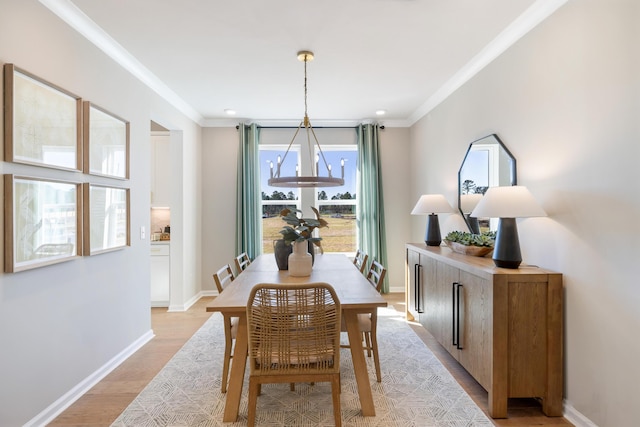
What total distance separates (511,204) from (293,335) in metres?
1.54

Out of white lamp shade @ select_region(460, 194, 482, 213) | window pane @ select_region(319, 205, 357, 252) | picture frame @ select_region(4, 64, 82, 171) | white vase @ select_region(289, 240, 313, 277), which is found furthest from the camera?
window pane @ select_region(319, 205, 357, 252)

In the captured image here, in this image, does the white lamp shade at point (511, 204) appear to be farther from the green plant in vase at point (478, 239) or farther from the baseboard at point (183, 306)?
the baseboard at point (183, 306)

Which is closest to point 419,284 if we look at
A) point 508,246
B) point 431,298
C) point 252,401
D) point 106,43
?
point 431,298

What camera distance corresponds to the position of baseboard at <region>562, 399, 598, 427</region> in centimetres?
188

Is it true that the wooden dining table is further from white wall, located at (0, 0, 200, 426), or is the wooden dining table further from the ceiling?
the ceiling

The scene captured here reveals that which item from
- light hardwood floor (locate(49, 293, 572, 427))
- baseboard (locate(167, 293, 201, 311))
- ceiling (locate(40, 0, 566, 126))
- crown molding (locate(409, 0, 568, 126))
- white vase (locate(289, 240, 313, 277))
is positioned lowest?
light hardwood floor (locate(49, 293, 572, 427))

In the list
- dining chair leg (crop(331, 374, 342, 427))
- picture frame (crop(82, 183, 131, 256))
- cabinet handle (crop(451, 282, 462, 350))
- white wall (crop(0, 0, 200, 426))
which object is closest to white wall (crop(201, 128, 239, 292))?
white wall (crop(0, 0, 200, 426))

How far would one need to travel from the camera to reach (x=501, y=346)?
2.02m

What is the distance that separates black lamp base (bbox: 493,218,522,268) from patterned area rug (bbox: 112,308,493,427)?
97 centimetres

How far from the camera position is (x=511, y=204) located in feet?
6.81

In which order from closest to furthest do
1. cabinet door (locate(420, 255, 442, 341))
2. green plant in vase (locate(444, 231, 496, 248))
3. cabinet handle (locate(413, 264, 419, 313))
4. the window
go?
1. green plant in vase (locate(444, 231, 496, 248))
2. cabinet door (locate(420, 255, 442, 341))
3. cabinet handle (locate(413, 264, 419, 313))
4. the window

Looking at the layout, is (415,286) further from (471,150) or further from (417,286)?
(471,150)

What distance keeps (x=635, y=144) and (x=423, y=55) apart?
183 cm

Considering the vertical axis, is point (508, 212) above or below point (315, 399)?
above
